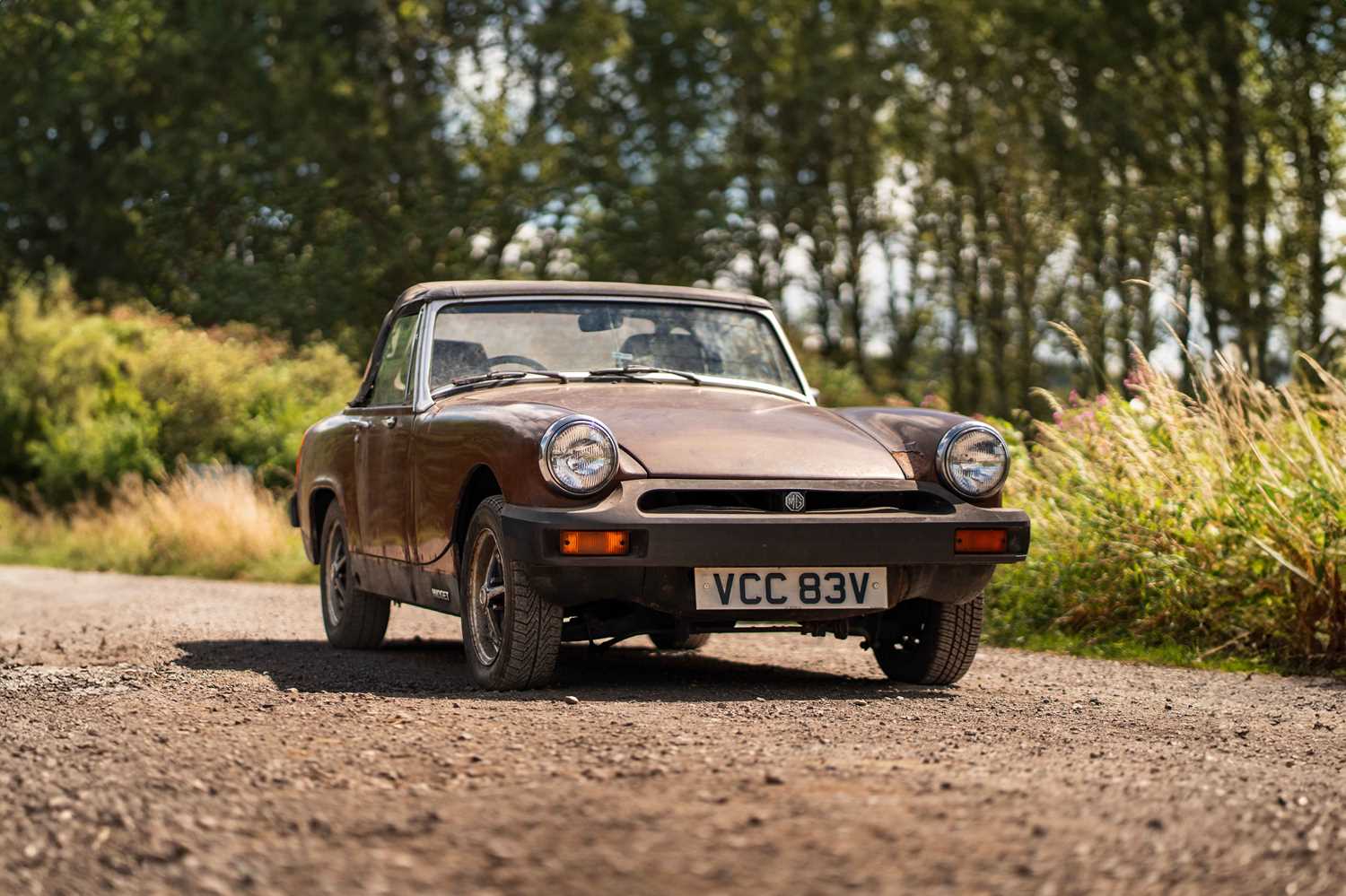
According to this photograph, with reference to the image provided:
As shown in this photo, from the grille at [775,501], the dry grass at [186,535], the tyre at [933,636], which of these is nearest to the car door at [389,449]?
the grille at [775,501]

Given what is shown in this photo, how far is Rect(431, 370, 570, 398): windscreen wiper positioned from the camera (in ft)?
25.1

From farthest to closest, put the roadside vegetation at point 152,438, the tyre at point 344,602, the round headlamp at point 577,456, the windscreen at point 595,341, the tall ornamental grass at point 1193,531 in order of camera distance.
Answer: the roadside vegetation at point 152,438, the tyre at point 344,602, the tall ornamental grass at point 1193,531, the windscreen at point 595,341, the round headlamp at point 577,456

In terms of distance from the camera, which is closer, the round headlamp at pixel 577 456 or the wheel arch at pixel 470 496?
the round headlamp at pixel 577 456

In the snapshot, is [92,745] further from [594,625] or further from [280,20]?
[280,20]

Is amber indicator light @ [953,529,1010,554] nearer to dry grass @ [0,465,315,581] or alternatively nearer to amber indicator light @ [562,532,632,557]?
amber indicator light @ [562,532,632,557]

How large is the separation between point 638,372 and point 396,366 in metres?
1.29

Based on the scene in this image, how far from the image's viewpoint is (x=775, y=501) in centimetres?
662

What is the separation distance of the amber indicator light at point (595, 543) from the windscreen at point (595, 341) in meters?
1.59

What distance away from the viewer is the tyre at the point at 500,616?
6488 millimetres

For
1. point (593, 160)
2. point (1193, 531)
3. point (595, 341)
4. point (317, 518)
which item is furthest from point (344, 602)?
point (593, 160)

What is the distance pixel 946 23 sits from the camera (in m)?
37.5

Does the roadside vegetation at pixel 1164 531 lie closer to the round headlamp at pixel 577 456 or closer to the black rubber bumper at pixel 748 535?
the black rubber bumper at pixel 748 535

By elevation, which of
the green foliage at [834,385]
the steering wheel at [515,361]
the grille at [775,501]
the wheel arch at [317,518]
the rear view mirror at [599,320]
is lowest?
the wheel arch at [317,518]

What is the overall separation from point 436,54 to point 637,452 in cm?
3570
